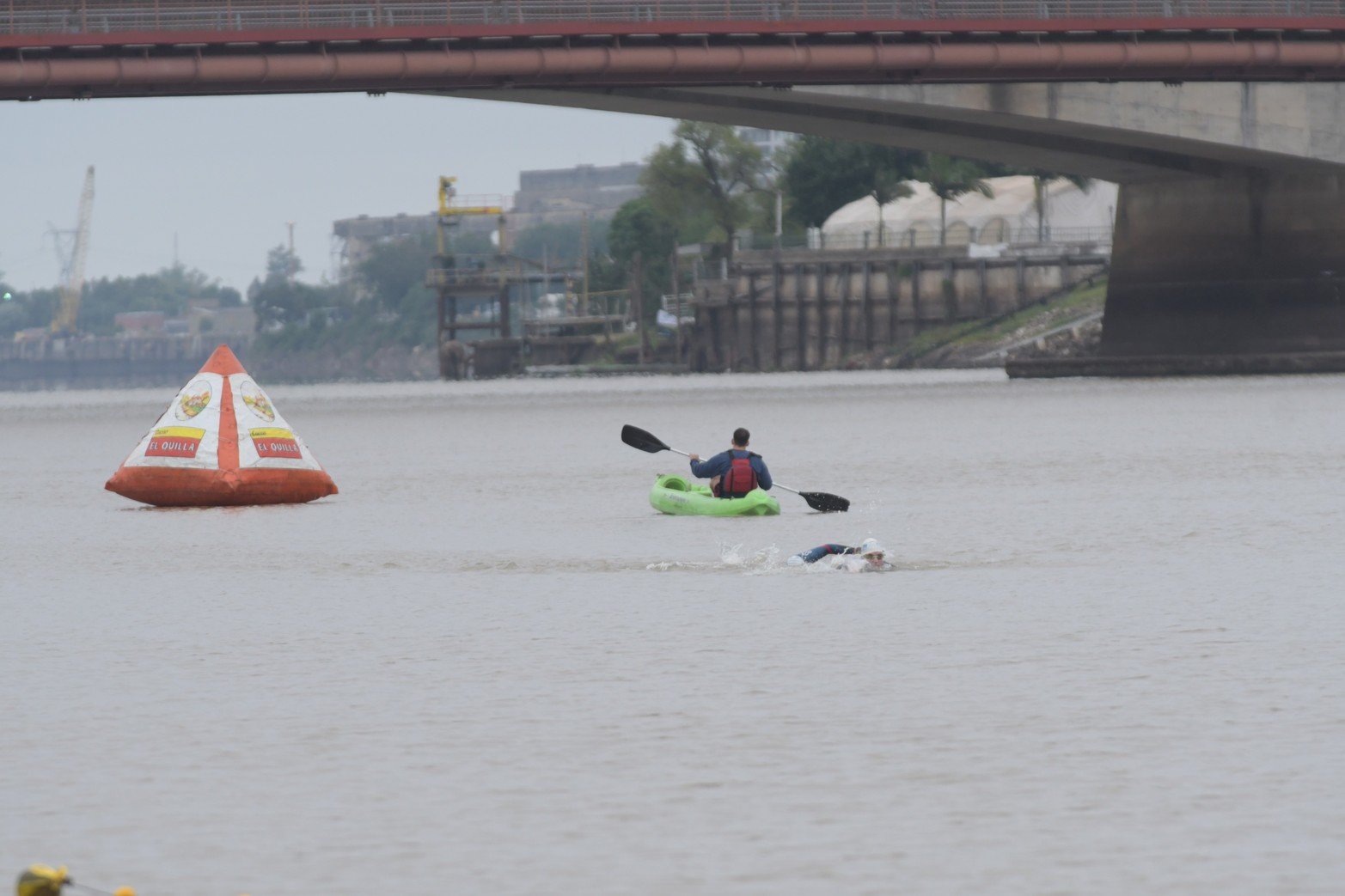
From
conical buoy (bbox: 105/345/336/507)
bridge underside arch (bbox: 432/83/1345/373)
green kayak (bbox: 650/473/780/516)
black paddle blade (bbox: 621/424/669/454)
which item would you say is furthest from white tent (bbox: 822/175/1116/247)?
green kayak (bbox: 650/473/780/516)

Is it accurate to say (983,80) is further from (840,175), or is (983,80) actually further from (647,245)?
(647,245)

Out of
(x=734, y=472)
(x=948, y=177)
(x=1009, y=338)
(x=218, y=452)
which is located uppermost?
(x=948, y=177)

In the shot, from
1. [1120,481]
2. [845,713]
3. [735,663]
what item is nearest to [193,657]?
[735,663]

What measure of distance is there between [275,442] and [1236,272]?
44338 millimetres

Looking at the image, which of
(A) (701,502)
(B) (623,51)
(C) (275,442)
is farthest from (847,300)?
(A) (701,502)

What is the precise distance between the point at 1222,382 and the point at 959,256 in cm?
5034

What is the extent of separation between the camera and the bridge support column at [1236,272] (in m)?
68.9

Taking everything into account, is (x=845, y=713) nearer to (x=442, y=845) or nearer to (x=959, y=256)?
(x=442, y=845)

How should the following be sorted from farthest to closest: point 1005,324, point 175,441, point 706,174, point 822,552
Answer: point 706,174 → point 1005,324 → point 175,441 → point 822,552

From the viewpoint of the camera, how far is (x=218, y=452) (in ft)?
102

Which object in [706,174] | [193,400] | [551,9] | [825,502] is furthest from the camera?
[706,174]

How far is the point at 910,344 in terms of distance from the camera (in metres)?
118

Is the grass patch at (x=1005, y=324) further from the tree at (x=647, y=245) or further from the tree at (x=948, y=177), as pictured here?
the tree at (x=647, y=245)

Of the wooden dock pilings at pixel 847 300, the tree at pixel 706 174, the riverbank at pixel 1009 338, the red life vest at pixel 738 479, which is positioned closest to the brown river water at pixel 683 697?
the red life vest at pixel 738 479
